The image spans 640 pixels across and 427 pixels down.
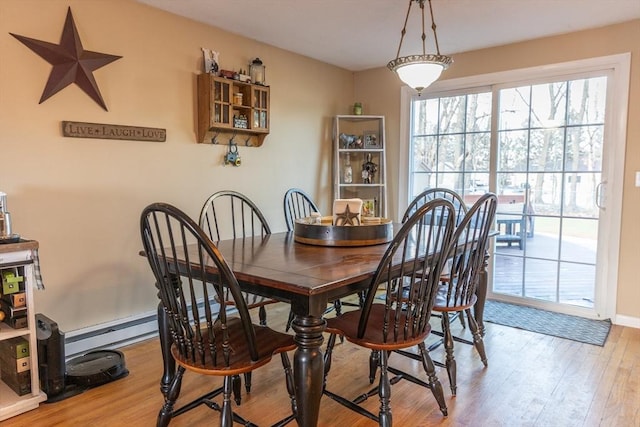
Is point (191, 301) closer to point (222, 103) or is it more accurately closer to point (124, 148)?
point (124, 148)

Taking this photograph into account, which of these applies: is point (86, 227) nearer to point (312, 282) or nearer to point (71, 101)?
point (71, 101)

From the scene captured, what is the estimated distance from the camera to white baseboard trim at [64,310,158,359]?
8.65 ft

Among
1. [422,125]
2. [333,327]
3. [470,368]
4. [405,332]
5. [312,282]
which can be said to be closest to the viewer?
[312,282]

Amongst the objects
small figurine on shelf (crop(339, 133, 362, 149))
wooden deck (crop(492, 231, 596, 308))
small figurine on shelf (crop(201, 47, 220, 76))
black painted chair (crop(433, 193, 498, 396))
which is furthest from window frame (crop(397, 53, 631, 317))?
small figurine on shelf (crop(201, 47, 220, 76))

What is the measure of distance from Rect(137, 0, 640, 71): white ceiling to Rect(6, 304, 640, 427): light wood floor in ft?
7.09

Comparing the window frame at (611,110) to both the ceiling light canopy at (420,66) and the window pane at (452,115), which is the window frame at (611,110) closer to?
the window pane at (452,115)

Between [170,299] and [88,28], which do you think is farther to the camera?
[88,28]

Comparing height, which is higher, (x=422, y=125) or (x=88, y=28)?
(x=88, y=28)

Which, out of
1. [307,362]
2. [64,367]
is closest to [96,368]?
[64,367]

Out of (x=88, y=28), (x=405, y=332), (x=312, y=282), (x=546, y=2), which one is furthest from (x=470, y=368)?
(x=88, y=28)

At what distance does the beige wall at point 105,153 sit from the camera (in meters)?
2.38

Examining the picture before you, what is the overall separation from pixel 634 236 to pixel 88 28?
3.84 meters

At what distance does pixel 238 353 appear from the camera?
1.64 m

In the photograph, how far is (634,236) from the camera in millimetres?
3213
